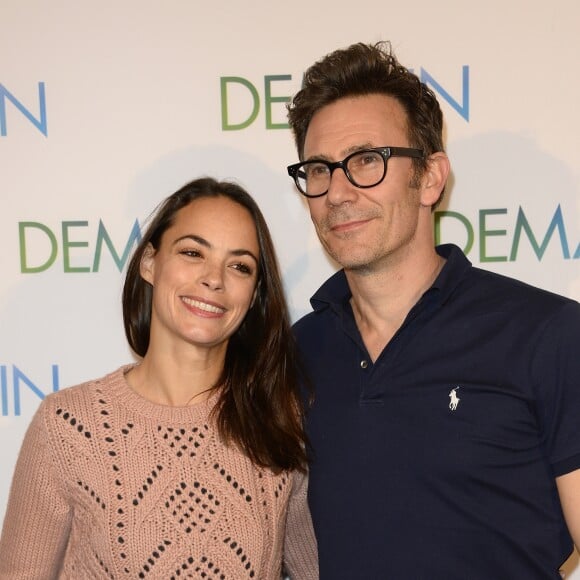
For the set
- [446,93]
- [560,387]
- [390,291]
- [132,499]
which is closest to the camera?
[560,387]

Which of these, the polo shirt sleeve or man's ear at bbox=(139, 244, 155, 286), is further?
man's ear at bbox=(139, 244, 155, 286)

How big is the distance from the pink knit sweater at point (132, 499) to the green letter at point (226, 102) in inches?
30.5

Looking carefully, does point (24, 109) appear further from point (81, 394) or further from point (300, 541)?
point (300, 541)

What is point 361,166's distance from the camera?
1.54m

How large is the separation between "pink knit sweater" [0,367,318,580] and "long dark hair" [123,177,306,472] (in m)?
0.06

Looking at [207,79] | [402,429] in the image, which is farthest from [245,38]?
[402,429]

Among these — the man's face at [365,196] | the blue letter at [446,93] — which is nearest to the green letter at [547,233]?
the blue letter at [446,93]

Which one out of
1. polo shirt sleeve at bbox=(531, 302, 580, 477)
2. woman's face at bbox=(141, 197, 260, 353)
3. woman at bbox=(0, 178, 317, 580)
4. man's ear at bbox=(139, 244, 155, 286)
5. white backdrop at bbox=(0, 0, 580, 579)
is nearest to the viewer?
polo shirt sleeve at bbox=(531, 302, 580, 477)

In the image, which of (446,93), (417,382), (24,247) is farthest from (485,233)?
(24,247)

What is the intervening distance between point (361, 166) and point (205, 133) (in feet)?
1.91

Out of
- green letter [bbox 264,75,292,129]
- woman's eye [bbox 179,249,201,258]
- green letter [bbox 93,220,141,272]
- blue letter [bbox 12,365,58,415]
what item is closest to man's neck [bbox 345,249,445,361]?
woman's eye [bbox 179,249,201,258]

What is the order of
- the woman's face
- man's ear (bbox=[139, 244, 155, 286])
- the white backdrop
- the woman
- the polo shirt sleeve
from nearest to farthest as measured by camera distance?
the polo shirt sleeve < the woman < the woman's face < man's ear (bbox=[139, 244, 155, 286]) < the white backdrop

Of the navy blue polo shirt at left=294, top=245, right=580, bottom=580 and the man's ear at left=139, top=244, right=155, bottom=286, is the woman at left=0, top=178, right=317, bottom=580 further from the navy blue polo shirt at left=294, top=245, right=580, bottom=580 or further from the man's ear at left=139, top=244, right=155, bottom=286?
the navy blue polo shirt at left=294, top=245, right=580, bottom=580

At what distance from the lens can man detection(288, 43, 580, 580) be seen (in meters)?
1.38
